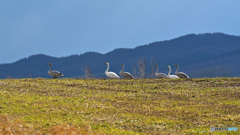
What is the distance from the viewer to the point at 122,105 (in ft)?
76.7

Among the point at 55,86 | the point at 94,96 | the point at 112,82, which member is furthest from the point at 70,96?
the point at 112,82

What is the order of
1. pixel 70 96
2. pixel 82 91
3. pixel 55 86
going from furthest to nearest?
1. pixel 55 86
2. pixel 82 91
3. pixel 70 96

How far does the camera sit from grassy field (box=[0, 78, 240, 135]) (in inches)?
692

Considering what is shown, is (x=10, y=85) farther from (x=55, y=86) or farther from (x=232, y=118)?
(x=232, y=118)

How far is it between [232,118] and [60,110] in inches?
345

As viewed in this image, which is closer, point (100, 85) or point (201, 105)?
point (201, 105)

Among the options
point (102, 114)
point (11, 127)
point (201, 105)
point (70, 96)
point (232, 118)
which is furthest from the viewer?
point (70, 96)

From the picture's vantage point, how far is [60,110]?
21.2 meters

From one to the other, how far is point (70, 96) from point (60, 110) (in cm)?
477

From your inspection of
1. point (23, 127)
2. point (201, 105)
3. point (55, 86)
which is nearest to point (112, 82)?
point (55, 86)

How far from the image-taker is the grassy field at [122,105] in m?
17.6

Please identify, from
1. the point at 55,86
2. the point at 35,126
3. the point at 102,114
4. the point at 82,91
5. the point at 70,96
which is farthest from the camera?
Answer: the point at 55,86

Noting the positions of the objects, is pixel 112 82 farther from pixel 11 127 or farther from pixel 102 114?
pixel 11 127

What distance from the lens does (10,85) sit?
29.7 metres
